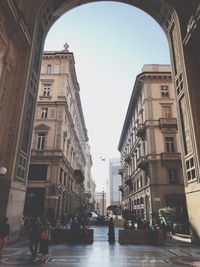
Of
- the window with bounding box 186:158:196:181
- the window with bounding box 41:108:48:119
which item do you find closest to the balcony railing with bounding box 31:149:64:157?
the window with bounding box 41:108:48:119

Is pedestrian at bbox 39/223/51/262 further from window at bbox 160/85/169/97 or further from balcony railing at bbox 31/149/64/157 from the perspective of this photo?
window at bbox 160/85/169/97

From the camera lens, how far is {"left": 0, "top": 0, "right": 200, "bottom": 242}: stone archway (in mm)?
13055

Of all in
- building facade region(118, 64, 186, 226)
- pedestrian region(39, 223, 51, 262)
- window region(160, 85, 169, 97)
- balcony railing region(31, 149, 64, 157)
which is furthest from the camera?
window region(160, 85, 169, 97)

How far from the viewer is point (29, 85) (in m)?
15.7

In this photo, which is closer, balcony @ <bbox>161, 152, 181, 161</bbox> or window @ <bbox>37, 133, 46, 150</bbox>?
balcony @ <bbox>161, 152, 181, 161</bbox>

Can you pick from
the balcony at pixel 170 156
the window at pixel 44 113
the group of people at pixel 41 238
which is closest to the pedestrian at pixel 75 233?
the group of people at pixel 41 238

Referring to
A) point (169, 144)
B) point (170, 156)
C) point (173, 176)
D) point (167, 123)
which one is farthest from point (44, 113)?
point (173, 176)

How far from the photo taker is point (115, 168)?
12019 centimetres

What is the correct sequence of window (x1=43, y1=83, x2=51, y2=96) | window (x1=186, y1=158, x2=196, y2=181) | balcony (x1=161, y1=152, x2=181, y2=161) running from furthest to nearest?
1. window (x1=43, y1=83, x2=51, y2=96)
2. balcony (x1=161, y1=152, x2=181, y2=161)
3. window (x1=186, y1=158, x2=196, y2=181)

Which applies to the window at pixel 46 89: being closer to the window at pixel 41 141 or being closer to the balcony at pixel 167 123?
the window at pixel 41 141

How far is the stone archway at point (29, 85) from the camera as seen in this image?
13.1 m

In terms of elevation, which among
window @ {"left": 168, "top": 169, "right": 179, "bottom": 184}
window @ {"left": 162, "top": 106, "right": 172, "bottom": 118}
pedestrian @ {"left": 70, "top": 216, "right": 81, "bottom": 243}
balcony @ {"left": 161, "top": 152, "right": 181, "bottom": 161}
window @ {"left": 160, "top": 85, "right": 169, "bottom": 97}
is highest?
window @ {"left": 160, "top": 85, "right": 169, "bottom": 97}

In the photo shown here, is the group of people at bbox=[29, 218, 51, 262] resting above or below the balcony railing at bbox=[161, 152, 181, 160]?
below

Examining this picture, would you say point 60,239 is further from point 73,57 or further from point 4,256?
point 73,57
